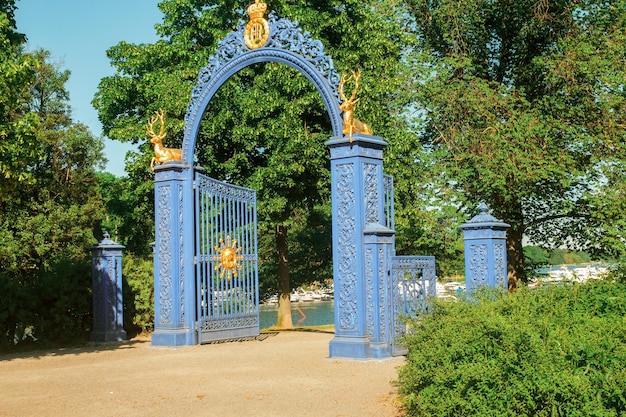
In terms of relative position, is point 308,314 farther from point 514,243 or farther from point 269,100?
point 269,100

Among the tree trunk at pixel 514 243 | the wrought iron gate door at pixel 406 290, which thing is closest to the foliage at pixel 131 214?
the tree trunk at pixel 514 243

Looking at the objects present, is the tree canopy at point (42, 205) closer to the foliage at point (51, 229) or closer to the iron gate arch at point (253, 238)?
the foliage at point (51, 229)

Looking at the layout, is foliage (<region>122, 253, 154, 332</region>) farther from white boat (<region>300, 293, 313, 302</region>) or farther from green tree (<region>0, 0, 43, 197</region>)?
white boat (<region>300, 293, 313, 302</region>)

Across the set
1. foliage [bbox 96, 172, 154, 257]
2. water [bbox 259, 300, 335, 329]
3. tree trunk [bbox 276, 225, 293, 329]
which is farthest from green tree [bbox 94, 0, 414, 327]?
water [bbox 259, 300, 335, 329]

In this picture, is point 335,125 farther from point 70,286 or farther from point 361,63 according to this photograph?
point 361,63

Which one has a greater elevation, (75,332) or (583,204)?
(583,204)

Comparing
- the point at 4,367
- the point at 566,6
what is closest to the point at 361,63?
the point at 566,6

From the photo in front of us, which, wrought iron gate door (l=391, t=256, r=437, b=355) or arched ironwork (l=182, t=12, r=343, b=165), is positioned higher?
arched ironwork (l=182, t=12, r=343, b=165)

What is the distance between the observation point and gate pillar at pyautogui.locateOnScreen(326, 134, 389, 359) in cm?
997

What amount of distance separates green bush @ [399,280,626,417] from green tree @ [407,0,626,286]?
11.1 meters

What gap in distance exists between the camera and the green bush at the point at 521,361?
4480 mm

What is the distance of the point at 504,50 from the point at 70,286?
12.8 meters

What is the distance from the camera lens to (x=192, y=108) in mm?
13367

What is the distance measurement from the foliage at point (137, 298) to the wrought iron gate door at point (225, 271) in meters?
2.60
